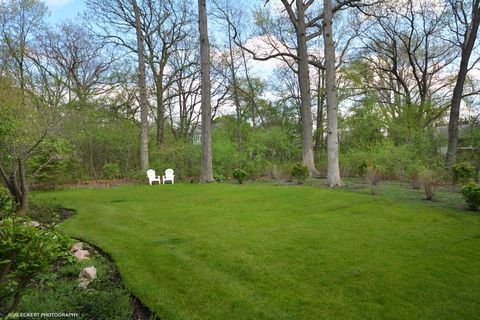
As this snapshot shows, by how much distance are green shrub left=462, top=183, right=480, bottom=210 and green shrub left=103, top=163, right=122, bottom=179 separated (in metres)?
13.4

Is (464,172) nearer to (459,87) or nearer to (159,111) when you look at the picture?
(459,87)

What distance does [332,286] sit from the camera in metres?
3.13

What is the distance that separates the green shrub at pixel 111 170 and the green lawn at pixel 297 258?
799cm

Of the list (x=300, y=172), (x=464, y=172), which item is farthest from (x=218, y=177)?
(x=464, y=172)

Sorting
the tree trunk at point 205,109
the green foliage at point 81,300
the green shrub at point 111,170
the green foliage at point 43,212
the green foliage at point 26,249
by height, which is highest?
the tree trunk at point 205,109

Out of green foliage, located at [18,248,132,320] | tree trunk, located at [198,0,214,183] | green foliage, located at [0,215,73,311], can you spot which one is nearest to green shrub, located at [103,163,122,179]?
tree trunk, located at [198,0,214,183]

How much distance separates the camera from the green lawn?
2787 mm

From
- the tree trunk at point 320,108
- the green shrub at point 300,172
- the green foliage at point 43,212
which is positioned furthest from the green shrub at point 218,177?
the tree trunk at point 320,108

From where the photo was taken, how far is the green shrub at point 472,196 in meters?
6.04

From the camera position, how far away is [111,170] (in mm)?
14812

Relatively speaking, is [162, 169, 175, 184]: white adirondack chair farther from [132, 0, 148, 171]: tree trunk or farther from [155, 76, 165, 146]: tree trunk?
[155, 76, 165, 146]: tree trunk

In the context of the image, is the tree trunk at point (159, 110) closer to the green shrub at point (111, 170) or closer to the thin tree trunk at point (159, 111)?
the thin tree trunk at point (159, 111)

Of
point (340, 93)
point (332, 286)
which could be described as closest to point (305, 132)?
point (340, 93)

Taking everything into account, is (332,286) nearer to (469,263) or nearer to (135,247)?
(469,263)
